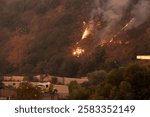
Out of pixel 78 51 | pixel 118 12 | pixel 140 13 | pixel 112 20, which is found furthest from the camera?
pixel 118 12

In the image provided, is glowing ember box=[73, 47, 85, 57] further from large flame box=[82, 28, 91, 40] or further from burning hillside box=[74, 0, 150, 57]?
large flame box=[82, 28, 91, 40]

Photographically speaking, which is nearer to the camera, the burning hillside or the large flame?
the burning hillside

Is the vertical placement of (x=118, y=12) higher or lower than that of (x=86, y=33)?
higher

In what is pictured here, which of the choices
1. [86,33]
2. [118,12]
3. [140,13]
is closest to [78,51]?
[86,33]

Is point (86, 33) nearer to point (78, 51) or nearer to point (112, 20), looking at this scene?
point (112, 20)

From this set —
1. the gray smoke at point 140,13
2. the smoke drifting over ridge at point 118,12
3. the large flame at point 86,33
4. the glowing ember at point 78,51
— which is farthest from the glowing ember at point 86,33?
the gray smoke at point 140,13

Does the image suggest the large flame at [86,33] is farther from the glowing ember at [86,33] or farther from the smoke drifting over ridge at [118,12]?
the smoke drifting over ridge at [118,12]

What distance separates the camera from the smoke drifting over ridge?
207 ft

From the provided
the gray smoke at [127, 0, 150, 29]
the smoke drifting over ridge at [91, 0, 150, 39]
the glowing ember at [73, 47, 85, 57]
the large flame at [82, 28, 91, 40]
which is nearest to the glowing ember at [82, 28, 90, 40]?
the large flame at [82, 28, 91, 40]

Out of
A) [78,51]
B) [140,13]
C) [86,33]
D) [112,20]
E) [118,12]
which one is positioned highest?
[118,12]

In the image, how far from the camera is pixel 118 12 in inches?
2667

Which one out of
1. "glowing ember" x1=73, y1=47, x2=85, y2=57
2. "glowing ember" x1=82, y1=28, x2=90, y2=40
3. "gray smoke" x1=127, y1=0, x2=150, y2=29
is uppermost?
"gray smoke" x1=127, y1=0, x2=150, y2=29

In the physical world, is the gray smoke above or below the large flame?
above

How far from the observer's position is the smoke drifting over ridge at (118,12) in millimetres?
63031
